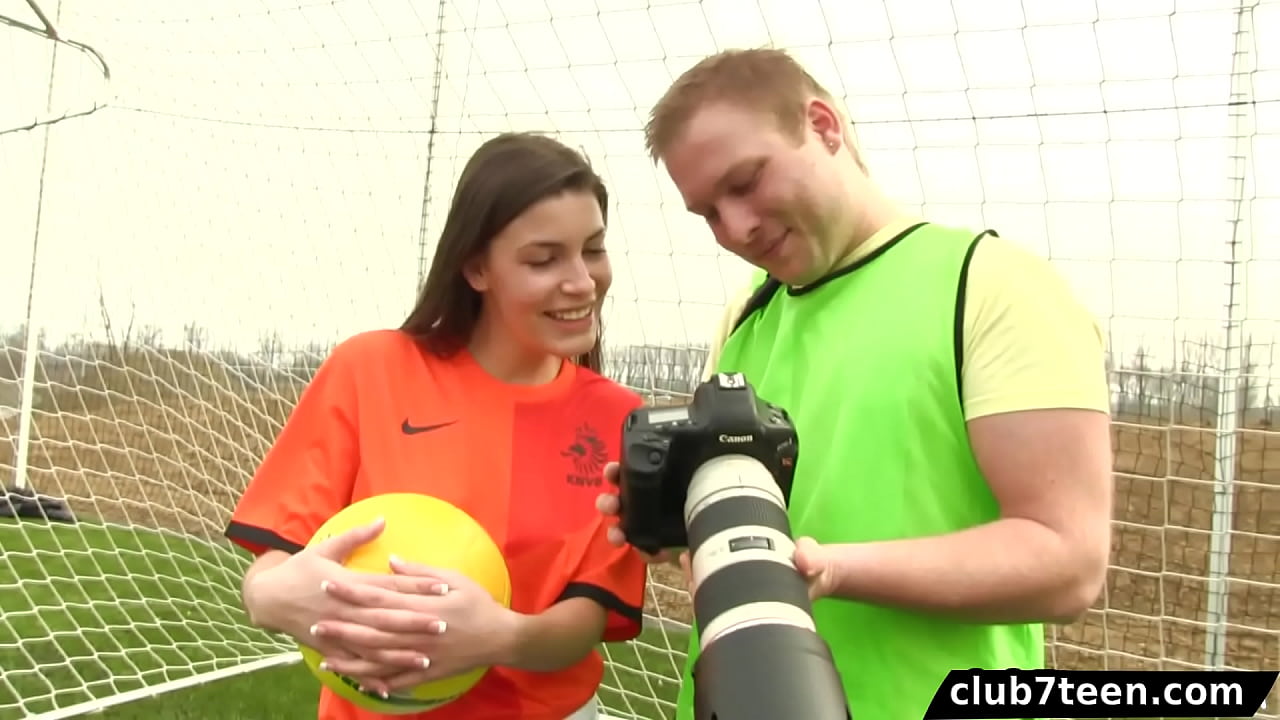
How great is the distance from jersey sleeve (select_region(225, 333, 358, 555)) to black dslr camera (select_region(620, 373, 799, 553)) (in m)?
0.38

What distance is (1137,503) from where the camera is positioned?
1.97 metres

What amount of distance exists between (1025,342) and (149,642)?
283cm

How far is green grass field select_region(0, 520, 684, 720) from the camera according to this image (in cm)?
225

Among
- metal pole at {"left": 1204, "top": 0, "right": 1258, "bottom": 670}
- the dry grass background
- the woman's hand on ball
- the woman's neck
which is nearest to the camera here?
the woman's hand on ball

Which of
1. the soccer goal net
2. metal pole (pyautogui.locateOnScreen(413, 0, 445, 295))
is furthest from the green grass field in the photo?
metal pole (pyautogui.locateOnScreen(413, 0, 445, 295))

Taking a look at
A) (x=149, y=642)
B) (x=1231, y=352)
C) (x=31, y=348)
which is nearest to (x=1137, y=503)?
(x=1231, y=352)

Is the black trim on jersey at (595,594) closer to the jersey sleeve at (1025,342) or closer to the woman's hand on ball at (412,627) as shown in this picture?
the woman's hand on ball at (412,627)

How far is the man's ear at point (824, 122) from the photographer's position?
75 centimetres

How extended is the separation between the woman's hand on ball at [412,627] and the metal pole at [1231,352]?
1.59 metres

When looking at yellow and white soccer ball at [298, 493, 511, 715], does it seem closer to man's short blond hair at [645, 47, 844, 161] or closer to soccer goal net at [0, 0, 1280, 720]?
man's short blond hair at [645, 47, 844, 161]

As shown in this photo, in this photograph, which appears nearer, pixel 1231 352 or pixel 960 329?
pixel 960 329

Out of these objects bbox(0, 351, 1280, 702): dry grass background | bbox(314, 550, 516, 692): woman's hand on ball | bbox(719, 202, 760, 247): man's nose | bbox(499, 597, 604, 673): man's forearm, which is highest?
bbox(719, 202, 760, 247): man's nose

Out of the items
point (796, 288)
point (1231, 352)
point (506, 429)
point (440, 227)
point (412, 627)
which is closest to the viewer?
point (412, 627)

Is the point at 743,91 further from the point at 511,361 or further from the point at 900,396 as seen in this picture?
the point at 511,361
